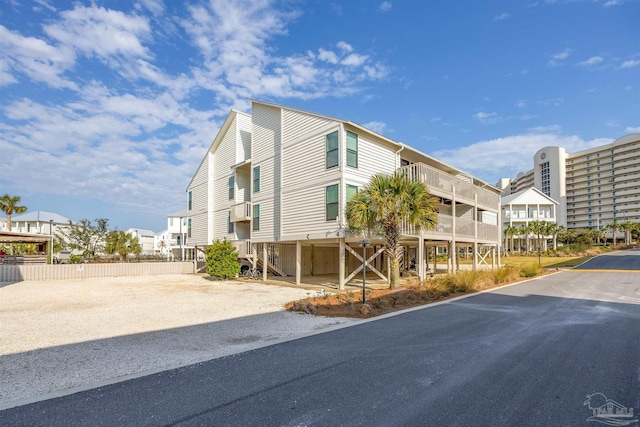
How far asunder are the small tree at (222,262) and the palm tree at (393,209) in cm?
981

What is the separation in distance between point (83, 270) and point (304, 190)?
1804 centimetres

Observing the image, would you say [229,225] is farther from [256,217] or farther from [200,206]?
[256,217]

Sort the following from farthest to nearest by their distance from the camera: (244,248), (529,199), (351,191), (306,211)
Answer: (529,199)
(244,248)
(306,211)
(351,191)

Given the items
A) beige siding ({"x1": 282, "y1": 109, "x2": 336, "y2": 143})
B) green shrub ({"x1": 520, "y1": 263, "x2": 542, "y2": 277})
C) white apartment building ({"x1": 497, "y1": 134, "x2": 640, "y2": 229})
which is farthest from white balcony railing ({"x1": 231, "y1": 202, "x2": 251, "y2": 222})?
white apartment building ({"x1": 497, "y1": 134, "x2": 640, "y2": 229})

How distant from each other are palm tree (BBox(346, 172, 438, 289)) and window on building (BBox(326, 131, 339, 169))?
6.73 ft

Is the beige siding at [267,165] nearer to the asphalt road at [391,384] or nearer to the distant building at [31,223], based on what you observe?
the asphalt road at [391,384]

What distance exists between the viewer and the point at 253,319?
369 inches

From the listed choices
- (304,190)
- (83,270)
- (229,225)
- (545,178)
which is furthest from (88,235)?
(545,178)

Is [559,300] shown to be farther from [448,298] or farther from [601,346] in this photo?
[601,346]

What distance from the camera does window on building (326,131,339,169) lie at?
1581 centimetres

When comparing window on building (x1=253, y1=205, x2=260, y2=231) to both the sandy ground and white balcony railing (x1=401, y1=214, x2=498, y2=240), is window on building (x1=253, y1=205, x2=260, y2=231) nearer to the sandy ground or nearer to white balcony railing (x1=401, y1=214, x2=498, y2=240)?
the sandy ground

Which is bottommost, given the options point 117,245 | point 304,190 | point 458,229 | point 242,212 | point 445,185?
point 117,245

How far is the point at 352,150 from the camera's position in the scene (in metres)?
16.1

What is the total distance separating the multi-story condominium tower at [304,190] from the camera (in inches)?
634
